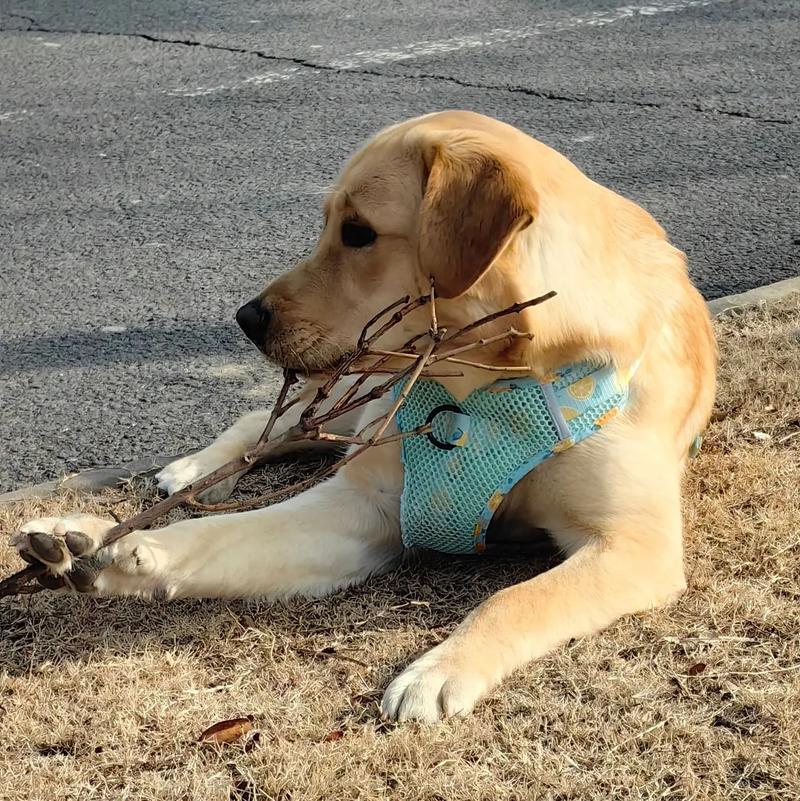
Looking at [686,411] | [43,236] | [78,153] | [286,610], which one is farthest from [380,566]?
[78,153]

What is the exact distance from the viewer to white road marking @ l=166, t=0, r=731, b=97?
761 cm

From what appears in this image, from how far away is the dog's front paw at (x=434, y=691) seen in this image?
2523 millimetres

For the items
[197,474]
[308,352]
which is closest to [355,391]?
[308,352]

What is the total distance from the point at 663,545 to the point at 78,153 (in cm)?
460

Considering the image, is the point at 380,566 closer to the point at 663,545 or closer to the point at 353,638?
the point at 353,638

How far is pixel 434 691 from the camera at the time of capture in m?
2.55

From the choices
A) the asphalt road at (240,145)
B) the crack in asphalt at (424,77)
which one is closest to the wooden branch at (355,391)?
the asphalt road at (240,145)

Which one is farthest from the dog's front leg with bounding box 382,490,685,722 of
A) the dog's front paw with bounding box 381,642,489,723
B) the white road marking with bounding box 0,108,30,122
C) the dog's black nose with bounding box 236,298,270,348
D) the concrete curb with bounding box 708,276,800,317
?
the white road marking with bounding box 0,108,30,122

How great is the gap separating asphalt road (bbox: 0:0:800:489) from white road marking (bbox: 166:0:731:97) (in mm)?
27

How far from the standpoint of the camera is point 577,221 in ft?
9.55

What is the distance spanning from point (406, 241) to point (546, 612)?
92cm

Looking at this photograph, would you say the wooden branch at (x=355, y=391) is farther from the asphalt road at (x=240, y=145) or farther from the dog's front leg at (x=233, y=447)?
the asphalt road at (x=240, y=145)

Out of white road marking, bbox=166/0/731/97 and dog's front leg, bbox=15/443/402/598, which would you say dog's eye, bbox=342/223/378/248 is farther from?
white road marking, bbox=166/0/731/97

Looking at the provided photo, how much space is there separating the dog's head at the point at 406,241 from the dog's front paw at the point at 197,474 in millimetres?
751
